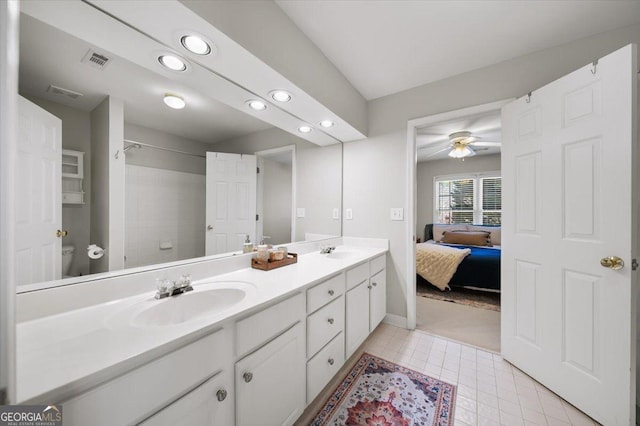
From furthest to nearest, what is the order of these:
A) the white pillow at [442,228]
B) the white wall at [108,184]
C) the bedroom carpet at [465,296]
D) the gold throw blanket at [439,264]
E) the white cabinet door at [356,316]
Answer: the white pillow at [442,228] → the gold throw blanket at [439,264] → the bedroom carpet at [465,296] → the white cabinet door at [356,316] → the white wall at [108,184]

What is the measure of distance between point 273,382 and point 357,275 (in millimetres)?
948

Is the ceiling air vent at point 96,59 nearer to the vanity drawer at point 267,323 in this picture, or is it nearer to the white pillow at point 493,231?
the vanity drawer at point 267,323

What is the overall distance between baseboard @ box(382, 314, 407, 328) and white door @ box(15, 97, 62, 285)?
2437 mm

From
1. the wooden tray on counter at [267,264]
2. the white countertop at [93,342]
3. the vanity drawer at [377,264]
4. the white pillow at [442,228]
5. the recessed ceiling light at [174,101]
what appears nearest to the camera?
the white countertop at [93,342]

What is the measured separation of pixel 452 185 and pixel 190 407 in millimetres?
6319

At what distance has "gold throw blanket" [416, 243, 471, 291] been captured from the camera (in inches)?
128

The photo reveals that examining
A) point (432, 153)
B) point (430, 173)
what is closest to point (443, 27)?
point (432, 153)

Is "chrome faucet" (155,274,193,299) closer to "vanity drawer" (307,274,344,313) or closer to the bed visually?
"vanity drawer" (307,274,344,313)

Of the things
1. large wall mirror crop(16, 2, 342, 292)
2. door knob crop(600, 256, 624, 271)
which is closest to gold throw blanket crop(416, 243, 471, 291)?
door knob crop(600, 256, 624, 271)

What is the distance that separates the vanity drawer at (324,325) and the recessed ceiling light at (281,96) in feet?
4.69

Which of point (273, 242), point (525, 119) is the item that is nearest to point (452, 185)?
point (525, 119)

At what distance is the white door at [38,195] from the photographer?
2.39 ft

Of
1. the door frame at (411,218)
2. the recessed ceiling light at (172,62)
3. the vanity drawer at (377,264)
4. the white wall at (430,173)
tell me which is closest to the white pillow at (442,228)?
the white wall at (430,173)

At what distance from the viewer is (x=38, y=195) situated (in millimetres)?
774
